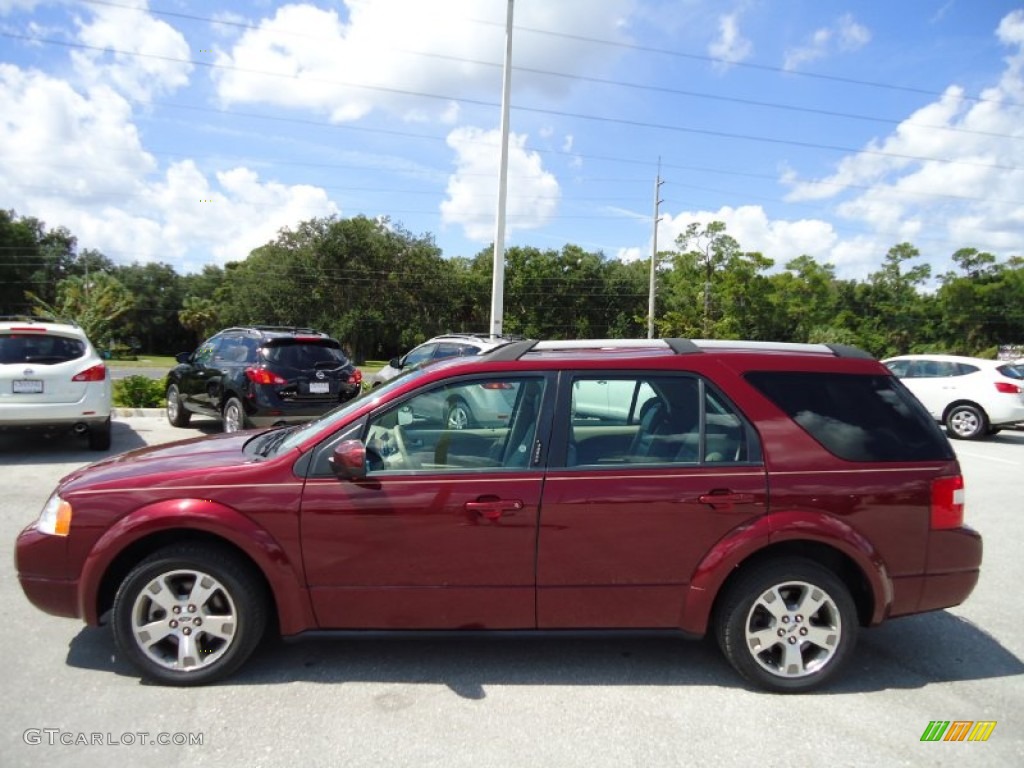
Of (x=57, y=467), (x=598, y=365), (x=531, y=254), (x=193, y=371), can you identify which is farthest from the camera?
(x=531, y=254)

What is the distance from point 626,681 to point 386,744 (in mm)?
1265

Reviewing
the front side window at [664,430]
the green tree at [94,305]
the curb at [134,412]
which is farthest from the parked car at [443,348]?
the green tree at [94,305]

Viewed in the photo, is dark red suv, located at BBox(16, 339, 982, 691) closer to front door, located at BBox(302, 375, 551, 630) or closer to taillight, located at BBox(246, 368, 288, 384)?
front door, located at BBox(302, 375, 551, 630)

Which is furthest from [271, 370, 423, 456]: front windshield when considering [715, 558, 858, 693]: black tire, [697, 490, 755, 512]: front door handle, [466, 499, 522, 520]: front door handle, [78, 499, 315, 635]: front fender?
[715, 558, 858, 693]: black tire

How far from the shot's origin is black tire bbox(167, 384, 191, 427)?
38.9 ft

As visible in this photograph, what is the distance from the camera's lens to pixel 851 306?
65.9 meters

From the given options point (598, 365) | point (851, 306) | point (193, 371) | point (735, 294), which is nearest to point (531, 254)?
point (735, 294)

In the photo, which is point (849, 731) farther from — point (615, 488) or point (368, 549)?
point (368, 549)

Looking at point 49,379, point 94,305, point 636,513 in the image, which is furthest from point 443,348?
point 94,305

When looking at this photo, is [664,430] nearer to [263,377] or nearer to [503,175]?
[263,377]

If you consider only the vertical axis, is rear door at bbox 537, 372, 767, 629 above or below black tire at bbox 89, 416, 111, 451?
above

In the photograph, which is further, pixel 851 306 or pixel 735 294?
pixel 851 306

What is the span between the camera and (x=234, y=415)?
1008cm

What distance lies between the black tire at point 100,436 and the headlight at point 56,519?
254 inches
